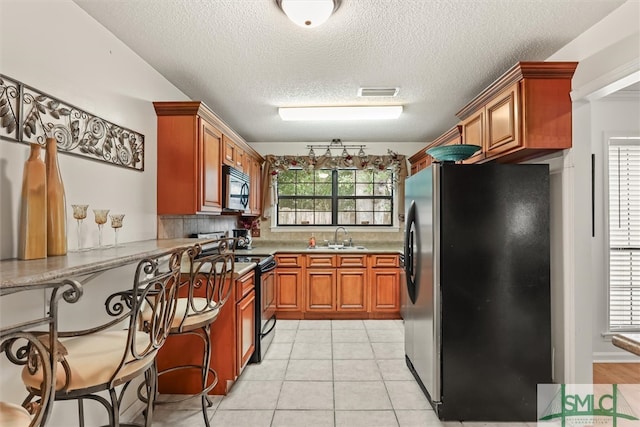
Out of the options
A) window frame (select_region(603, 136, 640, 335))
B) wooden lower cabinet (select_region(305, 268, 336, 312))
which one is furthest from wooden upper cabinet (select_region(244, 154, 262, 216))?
window frame (select_region(603, 136, 640, 335))

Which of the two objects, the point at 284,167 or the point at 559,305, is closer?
the point at 559,305

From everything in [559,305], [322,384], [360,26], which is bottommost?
[322,384]

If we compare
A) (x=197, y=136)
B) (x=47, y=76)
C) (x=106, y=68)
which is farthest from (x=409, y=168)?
(x=47, y=76)

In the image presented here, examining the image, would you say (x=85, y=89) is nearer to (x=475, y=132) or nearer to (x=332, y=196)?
(x=475, y=132)

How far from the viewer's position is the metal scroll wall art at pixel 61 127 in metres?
1.36

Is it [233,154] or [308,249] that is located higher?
[233,154]

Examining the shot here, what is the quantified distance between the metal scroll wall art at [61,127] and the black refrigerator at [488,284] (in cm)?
212

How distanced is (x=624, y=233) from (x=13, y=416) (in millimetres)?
4322

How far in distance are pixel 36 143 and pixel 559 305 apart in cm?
317

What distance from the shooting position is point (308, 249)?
14.4 feet

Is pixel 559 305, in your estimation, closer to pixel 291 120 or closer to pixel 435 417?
pixel 435 417

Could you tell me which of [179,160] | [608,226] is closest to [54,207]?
[179,160]

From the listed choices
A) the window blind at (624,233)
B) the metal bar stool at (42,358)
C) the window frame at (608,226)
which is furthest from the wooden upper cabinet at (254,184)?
the window blind at (624,233)

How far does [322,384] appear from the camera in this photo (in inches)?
101
